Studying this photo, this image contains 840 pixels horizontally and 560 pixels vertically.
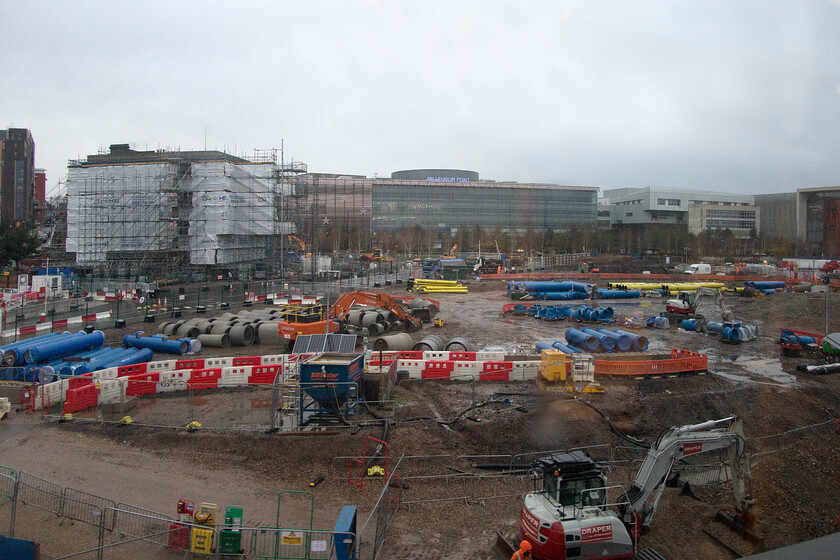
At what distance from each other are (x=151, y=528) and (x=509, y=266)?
211 feet

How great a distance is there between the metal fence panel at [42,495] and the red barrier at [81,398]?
5.02 meters

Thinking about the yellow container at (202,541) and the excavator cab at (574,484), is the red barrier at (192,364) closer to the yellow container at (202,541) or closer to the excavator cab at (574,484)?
the yellow container at (202,541)

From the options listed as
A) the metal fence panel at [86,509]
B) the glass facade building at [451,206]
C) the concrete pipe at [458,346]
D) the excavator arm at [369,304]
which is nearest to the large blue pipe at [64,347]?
the excavator arm at [369,304]

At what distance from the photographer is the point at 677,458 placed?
31.7 ft

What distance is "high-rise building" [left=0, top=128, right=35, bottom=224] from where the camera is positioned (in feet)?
306

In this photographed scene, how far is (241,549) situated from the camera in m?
8.53

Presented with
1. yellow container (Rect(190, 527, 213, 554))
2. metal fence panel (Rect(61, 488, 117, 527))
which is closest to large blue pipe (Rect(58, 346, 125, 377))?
metal fence panel (Rect(61, 488, 117, 527))

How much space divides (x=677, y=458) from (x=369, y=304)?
2179 cm

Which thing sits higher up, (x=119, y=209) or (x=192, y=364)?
(x=119, y=209)

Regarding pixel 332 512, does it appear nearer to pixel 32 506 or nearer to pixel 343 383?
pixel 343 383

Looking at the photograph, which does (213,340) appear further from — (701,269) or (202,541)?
(701,269)

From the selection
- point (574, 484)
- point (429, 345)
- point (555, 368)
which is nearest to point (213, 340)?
point (429, 345)

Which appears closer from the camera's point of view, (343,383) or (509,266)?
(343,383)

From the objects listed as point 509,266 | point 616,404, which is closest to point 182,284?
point 509,266
